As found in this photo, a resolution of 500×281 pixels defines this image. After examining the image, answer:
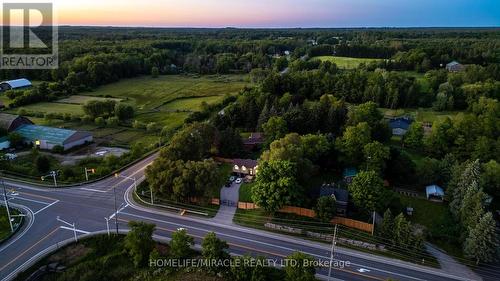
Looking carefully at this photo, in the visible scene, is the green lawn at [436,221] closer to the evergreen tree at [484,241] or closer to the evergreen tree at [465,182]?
the evergreen tree at [465,182]

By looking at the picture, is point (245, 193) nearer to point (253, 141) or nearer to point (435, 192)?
point (253, 141)

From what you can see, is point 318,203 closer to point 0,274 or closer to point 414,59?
point 0,274

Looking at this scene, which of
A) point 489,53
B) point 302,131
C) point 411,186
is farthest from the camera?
point 489,53

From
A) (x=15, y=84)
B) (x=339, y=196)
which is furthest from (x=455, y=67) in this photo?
(x=15, y=84)

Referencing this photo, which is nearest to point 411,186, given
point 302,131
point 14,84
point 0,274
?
point 302,131

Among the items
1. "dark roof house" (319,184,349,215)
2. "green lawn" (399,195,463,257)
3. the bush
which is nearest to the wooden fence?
"dark roof house" (319,184,349,215)

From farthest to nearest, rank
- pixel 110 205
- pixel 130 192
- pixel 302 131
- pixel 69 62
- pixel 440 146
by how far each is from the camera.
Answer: pixel 69 62, pixel 302 131, pixel 440 146, pixel 130 192, pixel 110 205

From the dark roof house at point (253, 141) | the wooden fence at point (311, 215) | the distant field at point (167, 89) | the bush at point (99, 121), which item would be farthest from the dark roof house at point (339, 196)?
the distant field at point (167, 89)
